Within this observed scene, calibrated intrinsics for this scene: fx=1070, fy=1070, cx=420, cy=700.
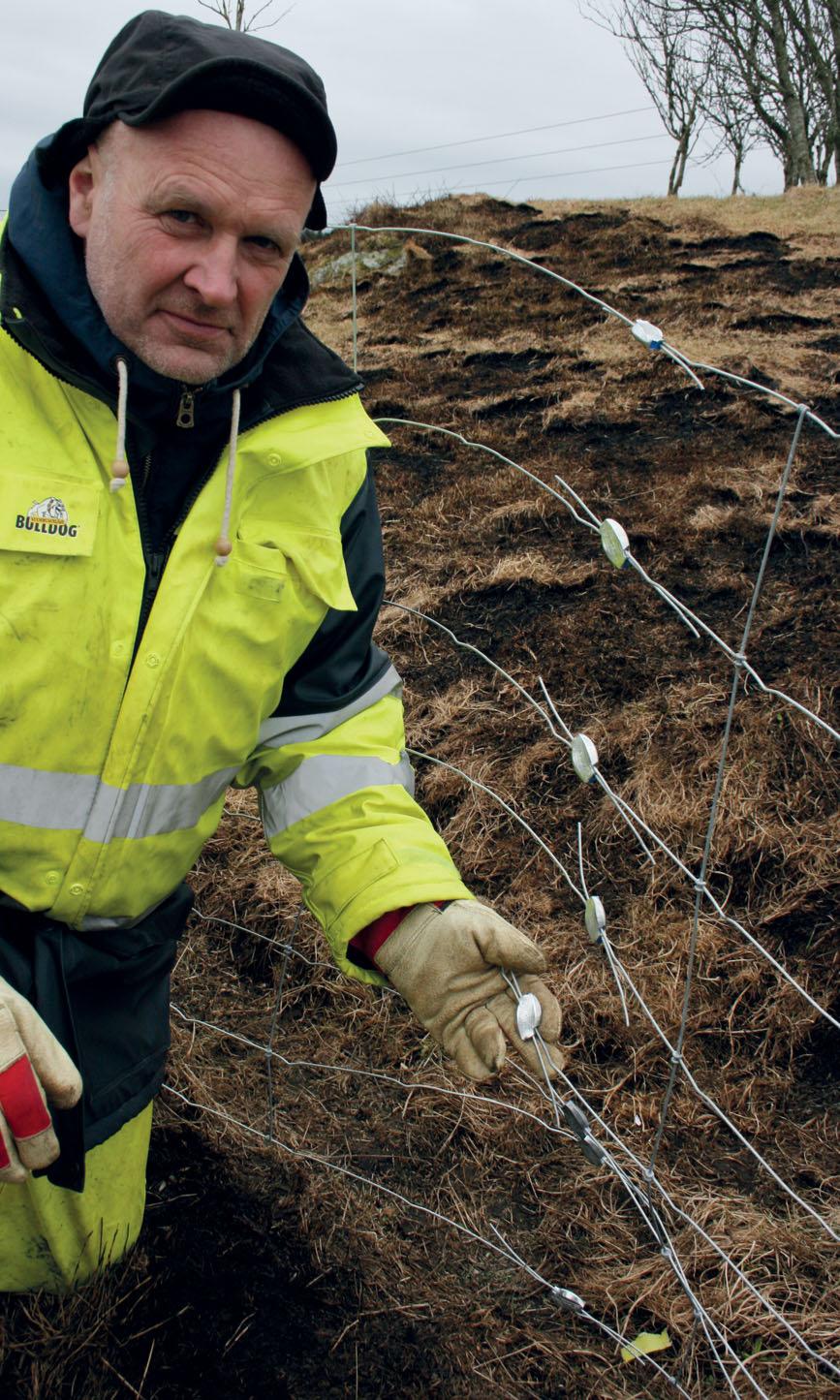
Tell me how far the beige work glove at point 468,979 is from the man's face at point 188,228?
2.71 feet

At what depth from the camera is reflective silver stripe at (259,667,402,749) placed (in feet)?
5.41

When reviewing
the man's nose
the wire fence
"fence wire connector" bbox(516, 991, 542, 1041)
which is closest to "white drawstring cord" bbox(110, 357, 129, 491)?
the man's nose

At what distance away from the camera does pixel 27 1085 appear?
1251mm

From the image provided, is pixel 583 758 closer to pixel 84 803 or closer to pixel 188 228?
pixel 84 803

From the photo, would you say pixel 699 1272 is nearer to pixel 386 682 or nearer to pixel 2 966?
pixel 386 682

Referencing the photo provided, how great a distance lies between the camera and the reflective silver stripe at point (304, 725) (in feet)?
5.41

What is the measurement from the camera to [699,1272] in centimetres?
180

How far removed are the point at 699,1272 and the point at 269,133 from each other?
6.09 ft

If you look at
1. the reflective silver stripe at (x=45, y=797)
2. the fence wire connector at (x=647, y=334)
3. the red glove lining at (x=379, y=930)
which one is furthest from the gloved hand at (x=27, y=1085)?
the fence wire connector at (x=647, y=334)

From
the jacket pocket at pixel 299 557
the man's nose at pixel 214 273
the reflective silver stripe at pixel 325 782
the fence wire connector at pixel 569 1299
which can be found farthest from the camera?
the fence wire connector at pixel 569 1299

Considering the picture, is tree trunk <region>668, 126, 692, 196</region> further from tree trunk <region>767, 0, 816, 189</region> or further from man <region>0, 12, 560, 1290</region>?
man <region>0, 12, 560, 1290</region>

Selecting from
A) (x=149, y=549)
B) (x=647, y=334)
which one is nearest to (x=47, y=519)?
(x=149, y=549)

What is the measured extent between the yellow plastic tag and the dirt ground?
0.01 meters

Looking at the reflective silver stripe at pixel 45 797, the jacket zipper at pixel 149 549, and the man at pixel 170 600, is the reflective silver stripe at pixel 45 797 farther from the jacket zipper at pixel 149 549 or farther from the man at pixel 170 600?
the jacket zipper at pixel 149 549
